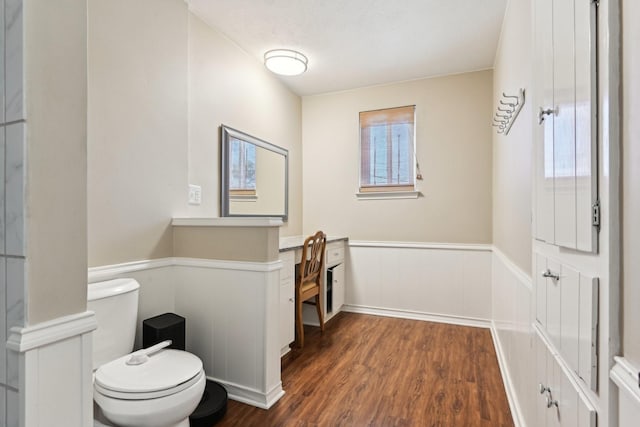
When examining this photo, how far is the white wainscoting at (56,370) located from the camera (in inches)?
25.9

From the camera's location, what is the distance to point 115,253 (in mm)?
1773

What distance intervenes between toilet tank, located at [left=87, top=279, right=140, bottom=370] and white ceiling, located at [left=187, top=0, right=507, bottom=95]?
1.89 m

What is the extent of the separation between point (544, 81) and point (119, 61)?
197cm

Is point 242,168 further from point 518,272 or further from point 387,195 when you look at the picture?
point 518,272

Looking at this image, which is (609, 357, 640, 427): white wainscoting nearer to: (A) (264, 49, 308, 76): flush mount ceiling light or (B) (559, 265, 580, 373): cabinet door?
(B) (559, 265, 580, 373): cabinet door

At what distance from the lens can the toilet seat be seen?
1292 mm

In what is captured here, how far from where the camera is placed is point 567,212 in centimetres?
84

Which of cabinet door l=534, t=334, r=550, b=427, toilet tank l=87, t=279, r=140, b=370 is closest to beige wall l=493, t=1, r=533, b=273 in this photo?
cabinet door l=534, t=334, r=550, b=427

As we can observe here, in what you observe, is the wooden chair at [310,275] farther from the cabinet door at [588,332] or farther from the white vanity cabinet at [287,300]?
the cabinet door at [588,332]

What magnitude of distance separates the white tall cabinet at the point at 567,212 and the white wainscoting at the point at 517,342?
239mm

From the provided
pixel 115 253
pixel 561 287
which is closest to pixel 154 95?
pixel 115 253

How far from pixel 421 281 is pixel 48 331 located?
3.16 meters

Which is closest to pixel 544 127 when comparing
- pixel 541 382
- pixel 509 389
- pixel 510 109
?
pixel 541 382

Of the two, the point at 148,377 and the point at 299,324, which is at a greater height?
the point at 148,377
